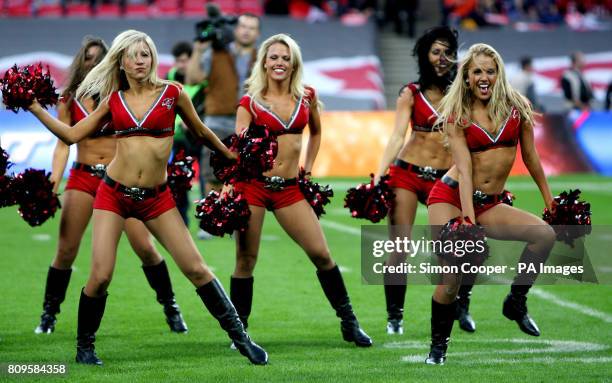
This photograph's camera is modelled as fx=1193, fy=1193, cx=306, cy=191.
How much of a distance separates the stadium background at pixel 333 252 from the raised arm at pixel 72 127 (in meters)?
1.26

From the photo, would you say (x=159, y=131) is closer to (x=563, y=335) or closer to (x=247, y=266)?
(x=247, y=266)

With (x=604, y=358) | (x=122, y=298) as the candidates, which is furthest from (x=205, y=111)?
(x=604, y=358)

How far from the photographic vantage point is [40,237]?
13.3m

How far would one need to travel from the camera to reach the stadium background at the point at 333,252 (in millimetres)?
6641

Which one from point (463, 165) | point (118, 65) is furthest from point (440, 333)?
point (118, 65)

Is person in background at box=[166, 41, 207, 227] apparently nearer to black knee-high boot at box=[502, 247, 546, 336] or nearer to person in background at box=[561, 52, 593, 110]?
black knee-high boot at box=[502, 247, 546, 336]

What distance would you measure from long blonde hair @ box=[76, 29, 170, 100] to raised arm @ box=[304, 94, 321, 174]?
3.79 feet

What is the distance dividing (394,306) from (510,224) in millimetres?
1264

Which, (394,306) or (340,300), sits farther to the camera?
(394,306)

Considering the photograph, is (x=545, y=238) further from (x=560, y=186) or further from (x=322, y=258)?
(x=560, y=186)

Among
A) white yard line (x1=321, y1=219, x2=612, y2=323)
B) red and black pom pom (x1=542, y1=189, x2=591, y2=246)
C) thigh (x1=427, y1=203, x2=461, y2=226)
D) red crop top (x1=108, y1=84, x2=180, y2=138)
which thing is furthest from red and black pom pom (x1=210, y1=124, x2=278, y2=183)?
white yard line (x1=321, y1=219, x2=612, y2=323)

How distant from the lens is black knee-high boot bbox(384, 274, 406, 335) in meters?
7.70

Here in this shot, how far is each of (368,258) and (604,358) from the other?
2.60 metres

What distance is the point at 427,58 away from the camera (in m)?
7.81
